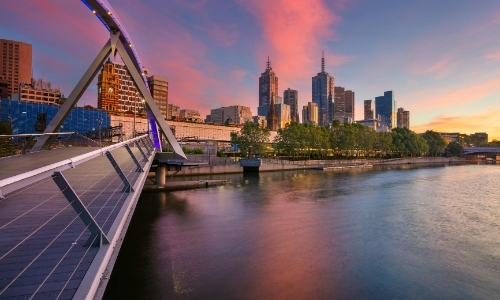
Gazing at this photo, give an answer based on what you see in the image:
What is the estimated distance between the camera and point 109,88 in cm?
17000

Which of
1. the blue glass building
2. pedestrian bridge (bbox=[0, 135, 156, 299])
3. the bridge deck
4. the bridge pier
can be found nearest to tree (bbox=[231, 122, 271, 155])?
the blue glass building

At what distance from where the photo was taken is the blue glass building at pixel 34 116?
249 feet

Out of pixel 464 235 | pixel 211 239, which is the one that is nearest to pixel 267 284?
pixel 211 239

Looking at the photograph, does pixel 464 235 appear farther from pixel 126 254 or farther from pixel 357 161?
pixel 357 161

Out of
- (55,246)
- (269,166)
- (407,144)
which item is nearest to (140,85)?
(55,246)

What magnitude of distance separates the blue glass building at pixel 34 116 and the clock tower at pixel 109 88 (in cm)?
7284

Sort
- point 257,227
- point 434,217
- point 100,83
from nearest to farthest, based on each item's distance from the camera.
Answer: point 257,227 < point 434,217 < point 100,83

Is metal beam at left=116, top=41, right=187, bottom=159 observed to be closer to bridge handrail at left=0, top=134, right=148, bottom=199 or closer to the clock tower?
bridge handrail at left=0, top=134, right=148, bottom=199

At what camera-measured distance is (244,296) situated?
10648 mm

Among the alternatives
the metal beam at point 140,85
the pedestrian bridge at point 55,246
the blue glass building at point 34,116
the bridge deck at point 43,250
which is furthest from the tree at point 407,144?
the pedestrian bridge at point 55,246

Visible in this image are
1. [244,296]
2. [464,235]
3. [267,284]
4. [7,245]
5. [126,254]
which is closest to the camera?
[7,245]

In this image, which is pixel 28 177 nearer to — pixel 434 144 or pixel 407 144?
pixel 407 144

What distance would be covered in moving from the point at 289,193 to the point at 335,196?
16.7 feet

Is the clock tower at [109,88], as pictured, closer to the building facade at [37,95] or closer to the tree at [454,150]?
the building facade at [37,95]
